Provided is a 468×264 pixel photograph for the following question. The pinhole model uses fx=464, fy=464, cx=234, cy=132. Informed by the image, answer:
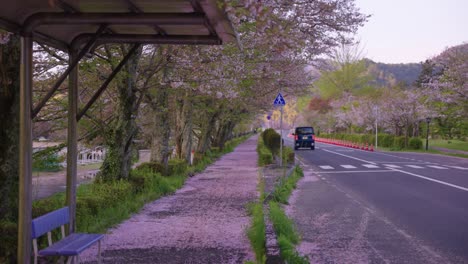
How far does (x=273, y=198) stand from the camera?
476 inches

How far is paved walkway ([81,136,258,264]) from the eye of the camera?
22.2 ft

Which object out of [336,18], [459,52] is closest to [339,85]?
[459,52]

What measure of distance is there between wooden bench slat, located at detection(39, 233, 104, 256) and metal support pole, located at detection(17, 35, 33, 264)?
33 cm

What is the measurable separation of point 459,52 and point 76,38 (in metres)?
38.4

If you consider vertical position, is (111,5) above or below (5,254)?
above

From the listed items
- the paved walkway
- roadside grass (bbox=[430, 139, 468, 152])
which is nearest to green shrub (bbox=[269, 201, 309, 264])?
the paved walkway

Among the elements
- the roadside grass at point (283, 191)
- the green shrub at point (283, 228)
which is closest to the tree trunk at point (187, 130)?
the roadside grass at point (283, 191)

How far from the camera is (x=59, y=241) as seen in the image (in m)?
5.26

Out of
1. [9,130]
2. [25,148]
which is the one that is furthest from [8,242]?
[9,130]

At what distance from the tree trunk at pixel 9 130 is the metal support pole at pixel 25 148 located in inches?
54.2

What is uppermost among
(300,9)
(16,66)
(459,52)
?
(459,52)

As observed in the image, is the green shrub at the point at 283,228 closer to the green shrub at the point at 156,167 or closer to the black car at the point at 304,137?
the green shrub at the point at 156,167

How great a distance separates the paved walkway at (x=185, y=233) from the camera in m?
6.77

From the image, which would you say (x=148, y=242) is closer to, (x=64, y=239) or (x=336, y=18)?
(x=64, y=239)
